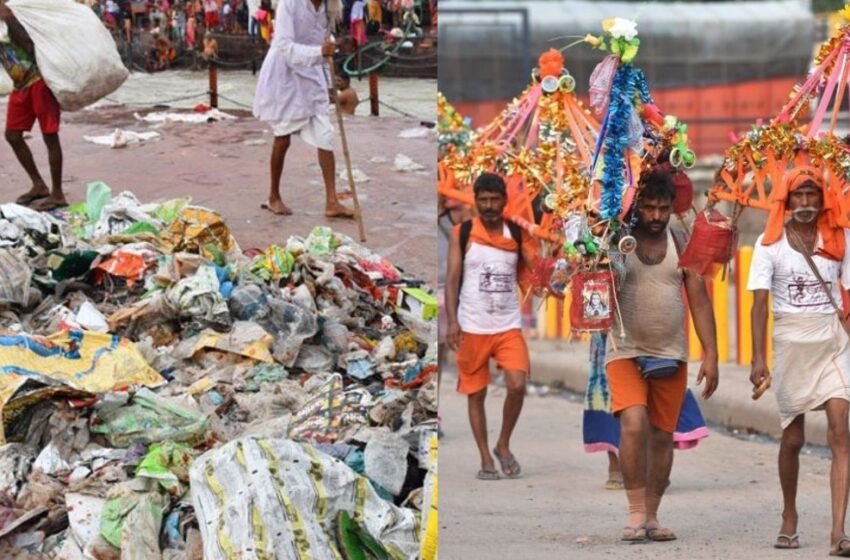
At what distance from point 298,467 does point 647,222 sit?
7.50 ft

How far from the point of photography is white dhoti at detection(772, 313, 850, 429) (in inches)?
293

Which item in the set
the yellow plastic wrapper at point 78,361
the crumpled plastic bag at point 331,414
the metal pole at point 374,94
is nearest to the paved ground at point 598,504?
the crumpled plastic bag at point 331,414

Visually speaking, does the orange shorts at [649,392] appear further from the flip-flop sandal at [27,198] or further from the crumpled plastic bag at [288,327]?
the flip-flop sandal at [27,198]

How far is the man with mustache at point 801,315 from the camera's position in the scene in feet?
24.4

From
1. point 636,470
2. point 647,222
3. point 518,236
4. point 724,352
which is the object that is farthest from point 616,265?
point 724,352

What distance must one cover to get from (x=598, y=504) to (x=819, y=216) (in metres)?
2.11

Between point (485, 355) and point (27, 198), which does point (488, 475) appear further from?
point (27, 198)

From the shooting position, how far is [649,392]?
7.79 meters

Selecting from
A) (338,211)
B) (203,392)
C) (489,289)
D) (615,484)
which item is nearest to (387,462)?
(203,392)

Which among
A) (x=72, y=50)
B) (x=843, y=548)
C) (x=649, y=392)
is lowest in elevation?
(x=843, y=548)

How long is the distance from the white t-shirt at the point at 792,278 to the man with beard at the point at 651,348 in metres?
0.29

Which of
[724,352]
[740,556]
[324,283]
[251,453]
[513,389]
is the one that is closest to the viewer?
[251,453]

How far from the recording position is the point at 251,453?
5.98 metres

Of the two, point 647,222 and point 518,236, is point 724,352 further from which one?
point 647,222
